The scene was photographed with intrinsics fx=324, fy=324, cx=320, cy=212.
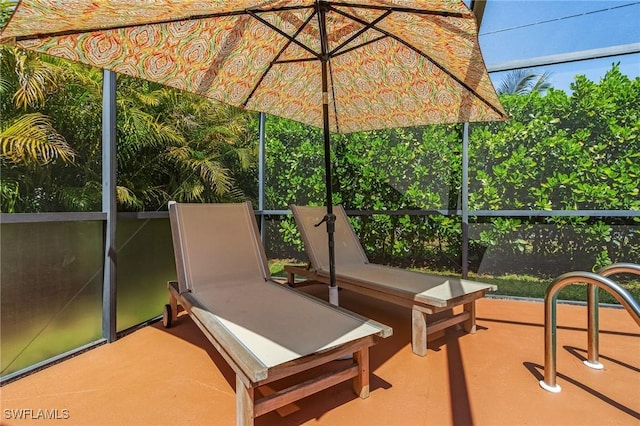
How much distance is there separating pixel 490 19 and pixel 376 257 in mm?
3910

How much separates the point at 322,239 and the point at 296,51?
2.21 meters

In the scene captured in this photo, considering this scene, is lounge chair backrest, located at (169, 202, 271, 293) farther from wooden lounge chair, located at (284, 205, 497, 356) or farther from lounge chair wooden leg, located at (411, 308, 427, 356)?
lounge chair wooden leg, located at (411, 308, 427, 356)

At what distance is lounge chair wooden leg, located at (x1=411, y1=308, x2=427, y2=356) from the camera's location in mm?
2688

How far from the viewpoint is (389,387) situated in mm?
2244

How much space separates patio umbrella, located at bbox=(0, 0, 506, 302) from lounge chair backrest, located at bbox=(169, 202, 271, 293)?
113cm

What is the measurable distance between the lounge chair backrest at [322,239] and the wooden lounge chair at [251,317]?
0.66 meters

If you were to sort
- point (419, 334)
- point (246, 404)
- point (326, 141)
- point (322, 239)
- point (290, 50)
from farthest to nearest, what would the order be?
1. point (322, 239)
2. point (290, 50)
3. point (419, 334)
4. point (326, 141)
5. point (246, 404)

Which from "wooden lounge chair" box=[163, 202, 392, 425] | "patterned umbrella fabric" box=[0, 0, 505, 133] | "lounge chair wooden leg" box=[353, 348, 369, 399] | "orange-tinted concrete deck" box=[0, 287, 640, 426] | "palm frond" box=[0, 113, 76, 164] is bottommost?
"orange-tinted concrete deck" box=[0, 287, 640, 426]

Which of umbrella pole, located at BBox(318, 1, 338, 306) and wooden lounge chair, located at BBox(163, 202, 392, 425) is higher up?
umbrella pole, located at BBox(318, 1, 338, 306)

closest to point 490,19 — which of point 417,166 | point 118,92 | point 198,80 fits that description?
point 417,166

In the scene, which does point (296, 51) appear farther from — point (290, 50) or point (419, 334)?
point (419, 334)

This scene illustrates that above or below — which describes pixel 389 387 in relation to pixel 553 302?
below

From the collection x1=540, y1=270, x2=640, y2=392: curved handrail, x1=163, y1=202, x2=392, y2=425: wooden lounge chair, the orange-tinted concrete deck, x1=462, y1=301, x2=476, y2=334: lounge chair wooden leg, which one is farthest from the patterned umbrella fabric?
the orange-tinted concrete deck

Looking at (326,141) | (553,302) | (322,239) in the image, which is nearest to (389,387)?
(553,302)
